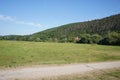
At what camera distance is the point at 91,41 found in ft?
267

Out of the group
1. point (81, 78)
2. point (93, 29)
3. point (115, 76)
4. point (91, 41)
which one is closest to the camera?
point (81, 78)

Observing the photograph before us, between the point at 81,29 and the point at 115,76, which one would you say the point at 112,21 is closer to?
the point at 81,29

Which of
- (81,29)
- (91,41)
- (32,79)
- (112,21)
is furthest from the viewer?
(81,29)

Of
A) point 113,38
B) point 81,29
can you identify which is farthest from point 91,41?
point 81,29

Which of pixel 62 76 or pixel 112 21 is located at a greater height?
pixel 112 21

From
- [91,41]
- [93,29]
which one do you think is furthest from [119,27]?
[91,41]

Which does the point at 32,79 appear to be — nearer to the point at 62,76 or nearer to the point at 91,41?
the point at 62,76

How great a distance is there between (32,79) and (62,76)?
7.15 feet

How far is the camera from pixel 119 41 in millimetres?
63250

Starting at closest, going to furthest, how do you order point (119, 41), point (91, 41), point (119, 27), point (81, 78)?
point (81, 78), point (119, 41), point (91, 41), point (119, 27)

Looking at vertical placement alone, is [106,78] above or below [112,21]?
below

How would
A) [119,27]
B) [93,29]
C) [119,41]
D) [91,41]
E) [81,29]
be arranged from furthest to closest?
[81,29] < [93,29] < [119,27] < [91,41] < [119,41]

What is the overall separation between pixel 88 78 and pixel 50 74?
2.70 metres

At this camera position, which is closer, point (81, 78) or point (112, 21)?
point (81, 78)
